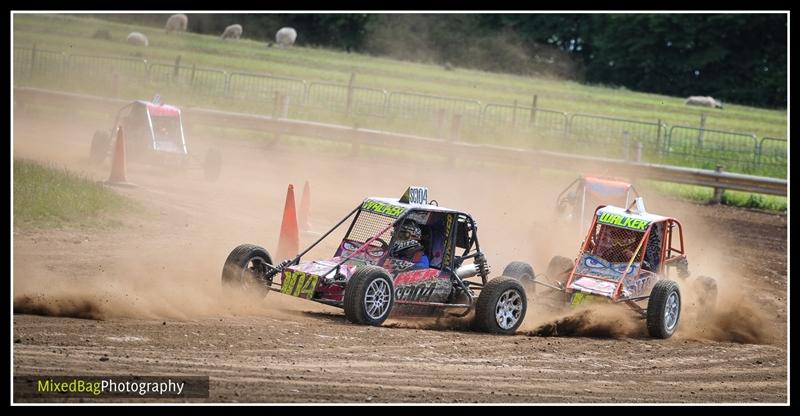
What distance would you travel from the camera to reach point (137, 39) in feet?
139

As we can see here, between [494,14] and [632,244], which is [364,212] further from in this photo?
[494,14]

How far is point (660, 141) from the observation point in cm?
3144

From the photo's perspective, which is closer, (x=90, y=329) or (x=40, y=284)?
(x=90, y=329)

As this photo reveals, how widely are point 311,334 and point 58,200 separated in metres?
7.05

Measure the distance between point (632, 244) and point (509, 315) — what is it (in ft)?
8.82

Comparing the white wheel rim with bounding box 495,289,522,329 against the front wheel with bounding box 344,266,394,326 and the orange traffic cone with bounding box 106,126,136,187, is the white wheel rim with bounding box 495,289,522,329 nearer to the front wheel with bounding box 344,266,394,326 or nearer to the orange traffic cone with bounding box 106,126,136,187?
the front wheel with bounding box 344,266,394,326

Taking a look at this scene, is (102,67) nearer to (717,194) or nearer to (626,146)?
(626,146)

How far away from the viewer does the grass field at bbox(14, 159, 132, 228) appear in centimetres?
1534

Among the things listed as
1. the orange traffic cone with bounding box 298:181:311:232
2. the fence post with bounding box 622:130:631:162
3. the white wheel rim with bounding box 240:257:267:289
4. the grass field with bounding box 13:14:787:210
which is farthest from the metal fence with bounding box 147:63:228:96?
the white wheel rim with bounding box 240:257:267:289

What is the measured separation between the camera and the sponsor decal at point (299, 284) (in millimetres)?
11352

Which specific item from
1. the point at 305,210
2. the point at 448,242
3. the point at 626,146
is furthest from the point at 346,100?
the point at 448,242

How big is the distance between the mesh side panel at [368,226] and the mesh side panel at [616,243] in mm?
3036

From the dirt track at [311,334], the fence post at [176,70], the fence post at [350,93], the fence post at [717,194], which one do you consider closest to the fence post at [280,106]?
the fence post at [350,93]

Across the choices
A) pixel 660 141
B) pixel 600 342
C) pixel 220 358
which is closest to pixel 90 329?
pixel 220 358
